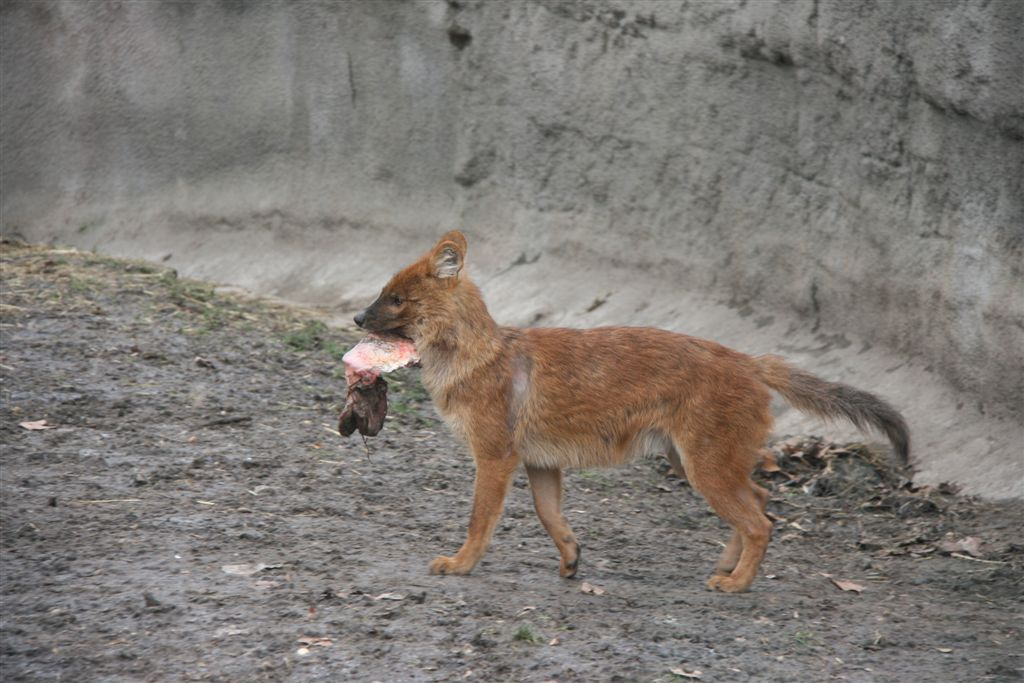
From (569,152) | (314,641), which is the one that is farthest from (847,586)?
(569,152)

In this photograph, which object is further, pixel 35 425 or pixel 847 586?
pixel 35 425

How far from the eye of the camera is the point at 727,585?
19.2ft

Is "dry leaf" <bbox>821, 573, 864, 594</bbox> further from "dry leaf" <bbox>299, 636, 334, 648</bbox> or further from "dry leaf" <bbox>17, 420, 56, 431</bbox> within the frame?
"dry leaf" <bbox>17, 420, 56, 431</bbox>

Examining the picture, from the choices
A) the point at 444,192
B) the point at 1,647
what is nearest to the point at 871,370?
the point at 444,192

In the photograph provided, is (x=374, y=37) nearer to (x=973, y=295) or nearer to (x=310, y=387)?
(x=310, y=387)

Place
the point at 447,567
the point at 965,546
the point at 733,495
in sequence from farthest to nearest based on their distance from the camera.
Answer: the point at 965,546 → the point at 733,495 → the point at 447,567

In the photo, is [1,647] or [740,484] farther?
[740,484]

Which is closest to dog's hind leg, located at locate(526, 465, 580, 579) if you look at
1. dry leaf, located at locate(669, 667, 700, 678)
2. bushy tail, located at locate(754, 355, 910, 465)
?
bushy tail, located at locate(754, 355, 910, 465)

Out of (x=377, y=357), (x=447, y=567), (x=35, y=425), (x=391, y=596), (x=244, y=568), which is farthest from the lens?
(x=35, y=425)

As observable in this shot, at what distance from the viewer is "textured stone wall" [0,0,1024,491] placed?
771 centimetres

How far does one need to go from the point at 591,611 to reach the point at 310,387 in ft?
12.0

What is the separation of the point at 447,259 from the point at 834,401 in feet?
6.06

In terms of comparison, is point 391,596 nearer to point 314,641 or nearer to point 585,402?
point 314,641

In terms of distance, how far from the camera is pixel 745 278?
9.30 metres
